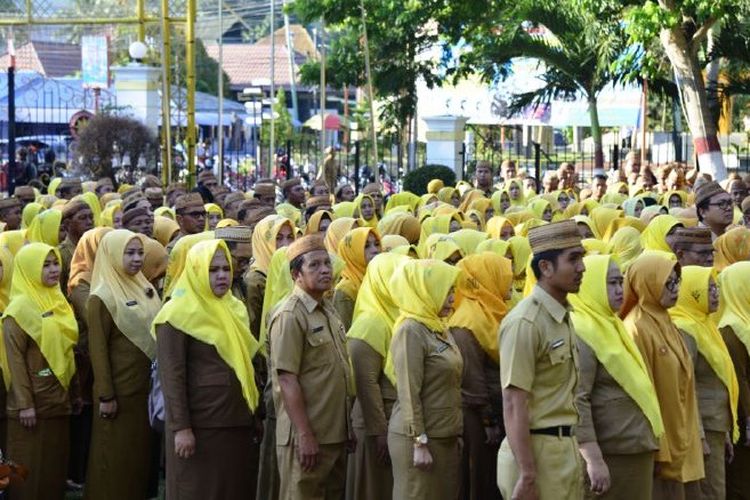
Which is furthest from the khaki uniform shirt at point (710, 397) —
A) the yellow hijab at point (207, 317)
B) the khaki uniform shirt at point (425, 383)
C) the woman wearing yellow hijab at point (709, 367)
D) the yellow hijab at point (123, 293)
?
the yellow hijab at point (123, 293)

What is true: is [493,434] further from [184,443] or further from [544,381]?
[544,381]

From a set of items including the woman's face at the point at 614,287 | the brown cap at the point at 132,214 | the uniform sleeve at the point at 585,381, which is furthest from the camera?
the brown cap at the point at 132,214

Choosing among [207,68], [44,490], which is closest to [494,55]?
[44,490]

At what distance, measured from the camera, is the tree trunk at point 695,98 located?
20375 mm

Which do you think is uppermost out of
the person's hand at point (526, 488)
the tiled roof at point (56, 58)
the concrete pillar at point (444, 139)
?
the tiled roof at point (56, 58)

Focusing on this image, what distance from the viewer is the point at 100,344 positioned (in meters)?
8.62

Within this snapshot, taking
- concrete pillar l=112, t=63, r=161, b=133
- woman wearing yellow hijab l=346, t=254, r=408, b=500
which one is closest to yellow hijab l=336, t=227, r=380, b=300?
woman wearing yellow hijab l=346, t=254, r=408, b=500

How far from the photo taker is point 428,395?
734 centimetres

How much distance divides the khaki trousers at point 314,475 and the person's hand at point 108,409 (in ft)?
4.99

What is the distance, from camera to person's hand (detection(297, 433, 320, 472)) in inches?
287

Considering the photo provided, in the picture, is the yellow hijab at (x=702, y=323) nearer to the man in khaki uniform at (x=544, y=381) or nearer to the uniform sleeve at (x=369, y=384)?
the uniform sleeve at (x=369, y=384)

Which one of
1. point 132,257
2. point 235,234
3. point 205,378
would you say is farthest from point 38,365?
point 205,378

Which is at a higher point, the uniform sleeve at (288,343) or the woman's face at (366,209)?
the woman's face at (366,209)

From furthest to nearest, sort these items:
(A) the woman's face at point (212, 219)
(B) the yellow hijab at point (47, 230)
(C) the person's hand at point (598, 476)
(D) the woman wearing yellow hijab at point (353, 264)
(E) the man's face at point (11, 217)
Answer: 1. (A) the woman's face at point (212, 219)
2. (E) the man's face at point (11, 217)
3. (B) the yellow hijab at point (47, 230)
4. (D) the woman wearing yellow hijab at point (353, 264)
5. (C) the person's hand at point (598, 476)
